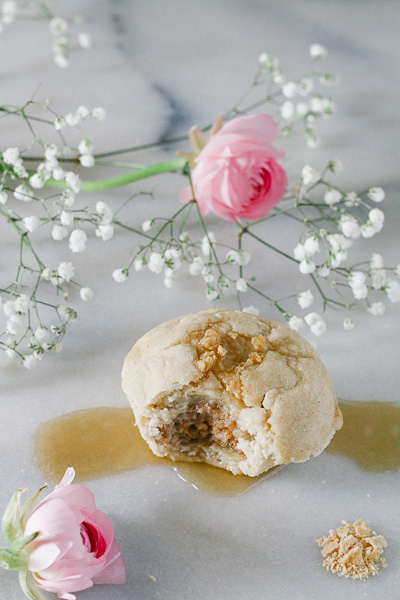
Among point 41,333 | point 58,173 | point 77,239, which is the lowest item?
point 41,333

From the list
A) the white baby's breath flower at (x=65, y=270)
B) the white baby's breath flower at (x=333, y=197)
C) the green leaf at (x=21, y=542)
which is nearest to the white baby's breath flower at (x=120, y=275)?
the white baby's breath flower at (x=65, y=270)

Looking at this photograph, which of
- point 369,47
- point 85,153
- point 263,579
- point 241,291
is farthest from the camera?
point 369,47

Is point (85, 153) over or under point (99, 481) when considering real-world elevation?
over

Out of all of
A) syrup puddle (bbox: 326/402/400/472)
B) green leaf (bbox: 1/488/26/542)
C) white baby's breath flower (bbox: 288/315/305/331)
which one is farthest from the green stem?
green leaf (bbox: 1/488/26/542)

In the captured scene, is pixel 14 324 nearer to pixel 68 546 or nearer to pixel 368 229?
pixel 68 546

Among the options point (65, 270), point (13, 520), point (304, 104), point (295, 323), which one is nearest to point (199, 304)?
point (295, 323)

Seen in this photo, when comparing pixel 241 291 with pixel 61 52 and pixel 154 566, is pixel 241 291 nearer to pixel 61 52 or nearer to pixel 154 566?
pixel 154 566

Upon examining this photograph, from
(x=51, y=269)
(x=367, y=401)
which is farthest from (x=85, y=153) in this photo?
(x=367, y=401)

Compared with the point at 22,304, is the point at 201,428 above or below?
below
